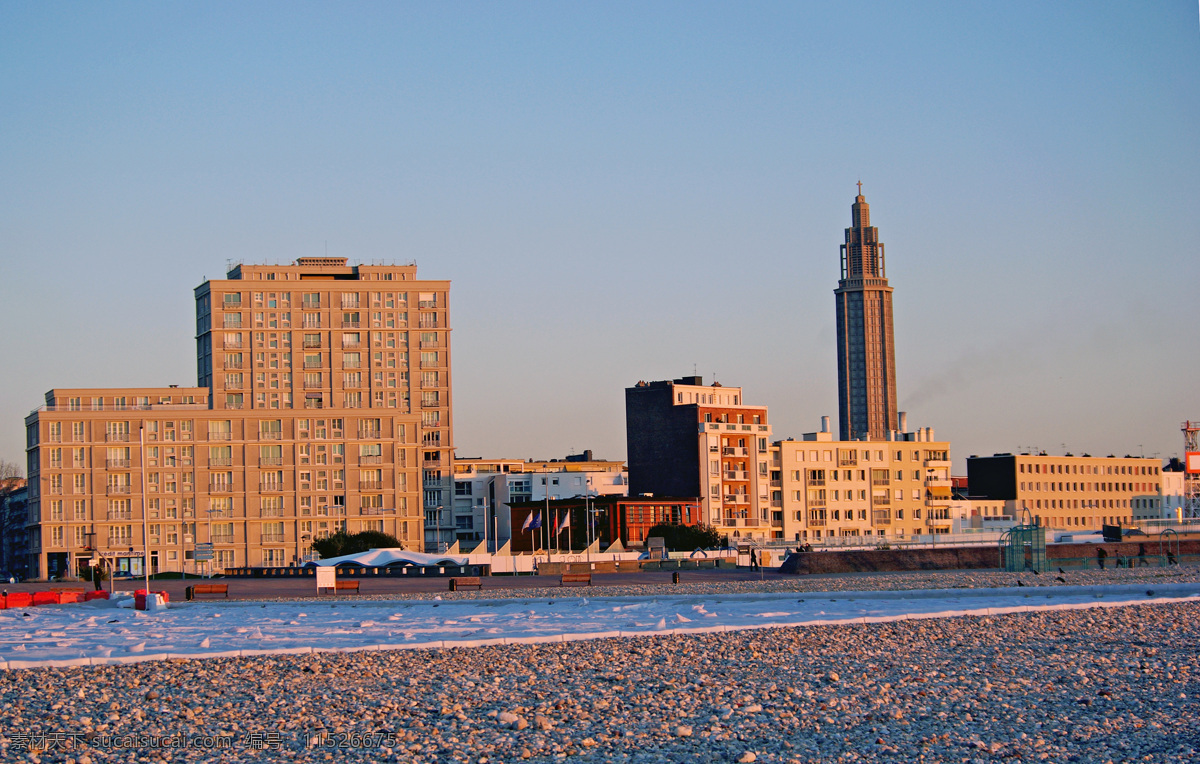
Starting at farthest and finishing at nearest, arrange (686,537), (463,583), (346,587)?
(686,537) → (346,587) → (463,583)

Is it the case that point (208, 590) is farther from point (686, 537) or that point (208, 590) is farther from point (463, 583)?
point (686, 537)

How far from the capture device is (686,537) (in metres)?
100

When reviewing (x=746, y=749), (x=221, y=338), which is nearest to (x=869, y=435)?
(x=221, y=338)

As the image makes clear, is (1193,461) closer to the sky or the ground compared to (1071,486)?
closer to the sky

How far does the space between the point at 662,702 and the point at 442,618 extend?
53.9 ft

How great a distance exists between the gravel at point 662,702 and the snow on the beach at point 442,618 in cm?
176

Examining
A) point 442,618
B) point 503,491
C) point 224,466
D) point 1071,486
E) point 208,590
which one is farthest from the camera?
point 1071,486

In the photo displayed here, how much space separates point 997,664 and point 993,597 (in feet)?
47.1

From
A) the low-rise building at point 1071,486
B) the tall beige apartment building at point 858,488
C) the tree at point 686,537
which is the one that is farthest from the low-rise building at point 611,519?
the low-rise building at point 1071,486

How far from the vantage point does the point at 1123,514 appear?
149 metres

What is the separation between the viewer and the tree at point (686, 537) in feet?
326

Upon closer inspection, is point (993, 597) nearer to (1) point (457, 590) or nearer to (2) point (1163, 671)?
(2) point (1163, 671)

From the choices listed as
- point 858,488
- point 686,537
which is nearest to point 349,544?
point 686,537

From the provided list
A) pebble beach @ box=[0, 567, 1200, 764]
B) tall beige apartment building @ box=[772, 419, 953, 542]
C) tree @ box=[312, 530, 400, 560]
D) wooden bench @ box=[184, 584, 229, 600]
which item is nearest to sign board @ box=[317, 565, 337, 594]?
wooden bench @ box=[184, 584, 229, 600]
